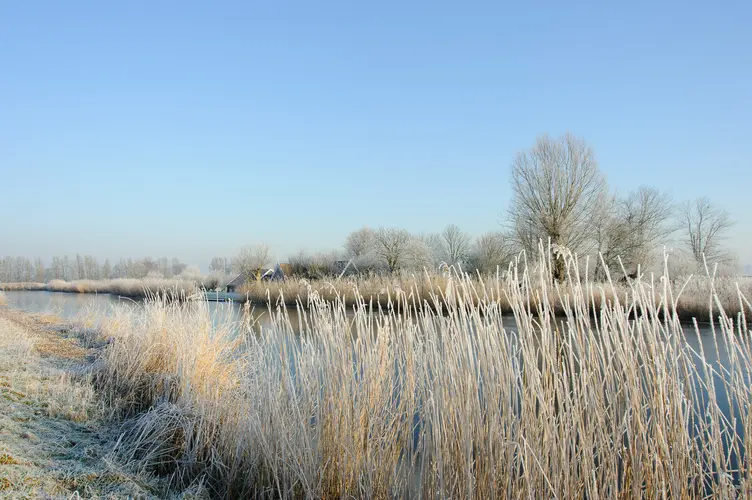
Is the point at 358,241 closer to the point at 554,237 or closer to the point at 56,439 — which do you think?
the point at 554,237

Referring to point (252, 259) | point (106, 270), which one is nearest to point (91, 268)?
point (106, 270)

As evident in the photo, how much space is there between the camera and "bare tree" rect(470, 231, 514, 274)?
2705 centimetres

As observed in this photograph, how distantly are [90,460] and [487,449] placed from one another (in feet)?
7.39

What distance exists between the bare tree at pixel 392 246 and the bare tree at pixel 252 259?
7.41m

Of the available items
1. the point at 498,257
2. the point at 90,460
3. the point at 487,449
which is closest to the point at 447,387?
the point at 487,449

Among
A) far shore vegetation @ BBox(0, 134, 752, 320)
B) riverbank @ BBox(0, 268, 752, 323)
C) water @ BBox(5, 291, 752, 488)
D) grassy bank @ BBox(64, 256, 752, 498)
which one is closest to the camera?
grassy bank @ BBox(64, 256, 752, 498)

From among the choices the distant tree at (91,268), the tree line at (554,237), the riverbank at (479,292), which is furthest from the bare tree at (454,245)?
the distant tree at (91,268)

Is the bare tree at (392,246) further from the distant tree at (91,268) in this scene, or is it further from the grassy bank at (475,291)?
the distant tree at (91,268)

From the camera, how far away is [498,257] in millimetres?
27906

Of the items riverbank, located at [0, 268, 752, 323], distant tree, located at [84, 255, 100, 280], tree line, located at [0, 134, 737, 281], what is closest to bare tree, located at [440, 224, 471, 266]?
tree line, located at [0, 134, 737, 281]

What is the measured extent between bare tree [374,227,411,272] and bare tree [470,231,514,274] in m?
4.38

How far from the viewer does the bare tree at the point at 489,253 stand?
27047 millimetres

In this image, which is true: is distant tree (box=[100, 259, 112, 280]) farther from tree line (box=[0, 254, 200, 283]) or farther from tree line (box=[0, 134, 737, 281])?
tree line (box=[0, 134, 737, 281])

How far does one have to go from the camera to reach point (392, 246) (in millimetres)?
27828
